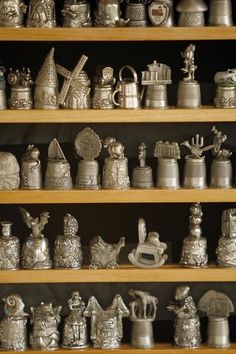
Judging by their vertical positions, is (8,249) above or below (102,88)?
below

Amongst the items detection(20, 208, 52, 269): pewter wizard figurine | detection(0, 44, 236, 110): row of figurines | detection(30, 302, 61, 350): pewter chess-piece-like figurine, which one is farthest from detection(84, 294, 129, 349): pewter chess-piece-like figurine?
detection(0, 44, 236, 110): row of figurines

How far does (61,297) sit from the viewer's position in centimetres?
514

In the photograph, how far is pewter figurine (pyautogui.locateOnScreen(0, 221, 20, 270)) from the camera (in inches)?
195

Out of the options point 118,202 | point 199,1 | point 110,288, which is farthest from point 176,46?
point 110,288

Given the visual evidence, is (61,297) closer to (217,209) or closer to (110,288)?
(110,288)

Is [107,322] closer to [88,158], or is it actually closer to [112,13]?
[88,158]

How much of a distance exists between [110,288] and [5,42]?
0.94 meters

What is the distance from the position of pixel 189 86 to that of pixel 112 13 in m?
0.35

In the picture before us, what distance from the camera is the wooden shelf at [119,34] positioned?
477 centimetres

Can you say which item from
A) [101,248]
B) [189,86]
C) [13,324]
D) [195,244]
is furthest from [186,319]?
[189,86]

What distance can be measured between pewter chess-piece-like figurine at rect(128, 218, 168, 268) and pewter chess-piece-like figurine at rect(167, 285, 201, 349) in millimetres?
132

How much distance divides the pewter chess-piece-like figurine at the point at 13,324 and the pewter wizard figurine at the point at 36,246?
13 cm

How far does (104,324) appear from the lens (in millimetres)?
5020

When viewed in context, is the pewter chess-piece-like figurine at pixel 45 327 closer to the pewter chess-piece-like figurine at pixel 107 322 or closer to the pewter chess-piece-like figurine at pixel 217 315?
the pewter chess-piece-like figurine at pixel 107 322
